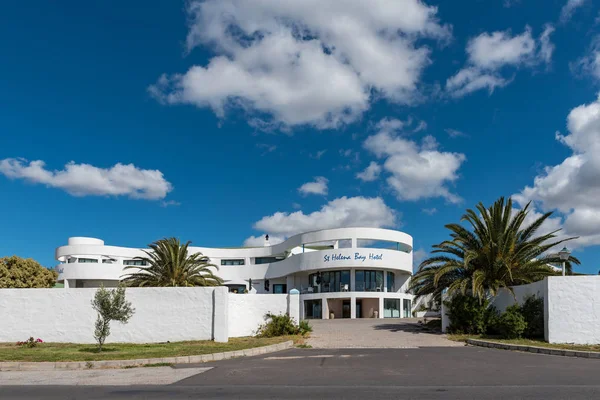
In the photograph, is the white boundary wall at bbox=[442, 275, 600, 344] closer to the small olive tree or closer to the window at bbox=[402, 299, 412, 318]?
the small olive tree

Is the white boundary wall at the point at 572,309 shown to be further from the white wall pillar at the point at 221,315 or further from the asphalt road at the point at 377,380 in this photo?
the white wall pillar at the point at 221,315

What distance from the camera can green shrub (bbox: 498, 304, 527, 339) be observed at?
20.5 metres

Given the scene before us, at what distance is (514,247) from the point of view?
79.3 feet

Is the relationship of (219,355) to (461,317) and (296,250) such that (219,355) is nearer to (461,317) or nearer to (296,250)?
(461,317)

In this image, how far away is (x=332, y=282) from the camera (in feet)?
172

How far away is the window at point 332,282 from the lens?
51594 mm

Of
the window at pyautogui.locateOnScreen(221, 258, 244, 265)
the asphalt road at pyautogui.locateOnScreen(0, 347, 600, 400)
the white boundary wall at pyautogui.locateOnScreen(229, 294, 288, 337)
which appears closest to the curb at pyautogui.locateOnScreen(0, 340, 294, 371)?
the asphalt road at pyautogui.locateOnScreen(0, 347, 600, 400)

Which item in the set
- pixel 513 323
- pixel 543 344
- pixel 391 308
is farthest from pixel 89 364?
pixel 391 308

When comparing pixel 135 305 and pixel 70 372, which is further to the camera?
pixel 135 305

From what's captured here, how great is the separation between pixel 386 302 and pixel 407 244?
6.42 metres

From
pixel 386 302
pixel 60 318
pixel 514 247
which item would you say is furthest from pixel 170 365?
pixel 386 302

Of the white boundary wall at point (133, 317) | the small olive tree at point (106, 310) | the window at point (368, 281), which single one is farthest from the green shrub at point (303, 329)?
the window at point (368, 281)

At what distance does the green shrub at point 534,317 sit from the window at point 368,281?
30538mm

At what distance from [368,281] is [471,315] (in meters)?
28.1
